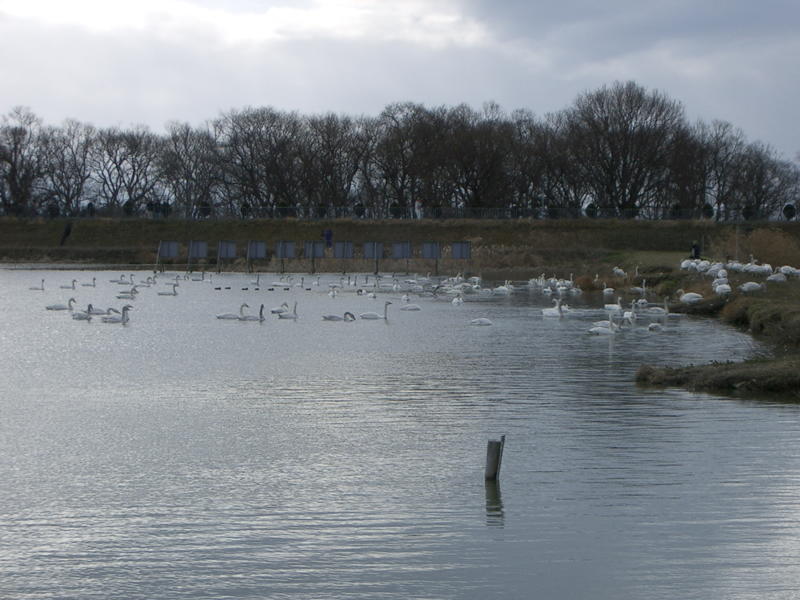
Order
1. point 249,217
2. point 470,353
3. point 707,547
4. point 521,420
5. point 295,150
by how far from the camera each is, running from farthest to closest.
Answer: point 295,150 < point 249,217 < point 470,353 < point 521,420 < point 707,547

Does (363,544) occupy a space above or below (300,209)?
below

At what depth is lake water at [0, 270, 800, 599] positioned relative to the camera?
6750mm

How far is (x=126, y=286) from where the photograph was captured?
4197 cm

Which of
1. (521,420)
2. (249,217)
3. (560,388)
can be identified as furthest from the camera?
(249,217)

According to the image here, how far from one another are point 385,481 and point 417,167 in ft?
234

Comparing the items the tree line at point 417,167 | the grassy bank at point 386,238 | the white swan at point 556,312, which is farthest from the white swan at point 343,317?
the tree line at point 417,167

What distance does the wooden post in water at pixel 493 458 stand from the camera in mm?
8883

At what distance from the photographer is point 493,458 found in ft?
29.3

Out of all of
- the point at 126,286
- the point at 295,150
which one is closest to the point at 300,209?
the point at 295,150

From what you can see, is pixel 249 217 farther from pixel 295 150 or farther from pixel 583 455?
pixel 583 455

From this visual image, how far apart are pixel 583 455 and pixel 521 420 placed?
75.7 inches

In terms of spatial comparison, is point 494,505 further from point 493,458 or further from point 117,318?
point 117,318

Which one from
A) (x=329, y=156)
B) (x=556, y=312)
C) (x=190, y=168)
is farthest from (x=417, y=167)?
(x=556, y=312)

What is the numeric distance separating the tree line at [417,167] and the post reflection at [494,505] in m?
64.8
